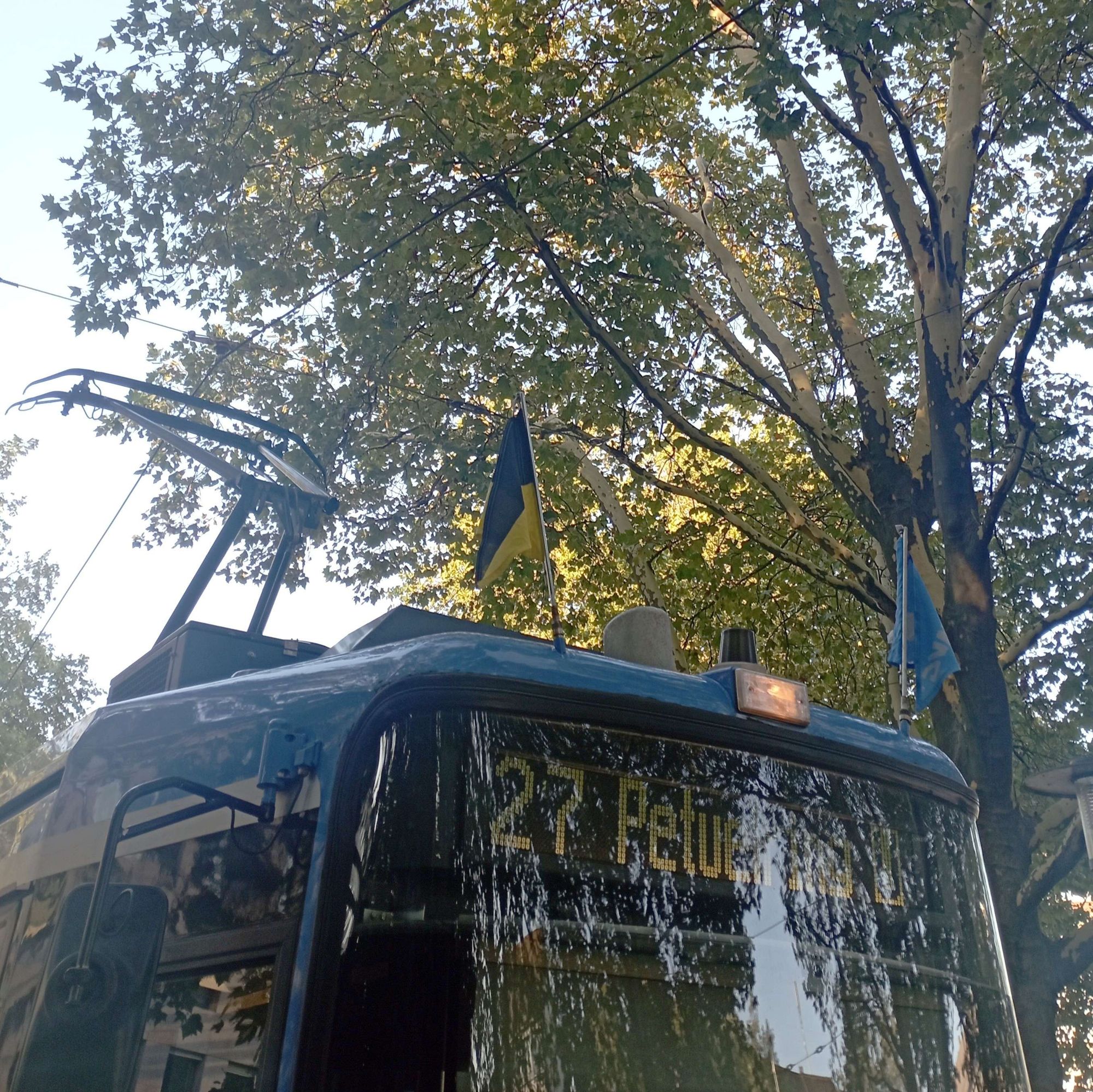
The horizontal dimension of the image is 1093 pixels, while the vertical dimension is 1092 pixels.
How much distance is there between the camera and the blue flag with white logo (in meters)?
4.68

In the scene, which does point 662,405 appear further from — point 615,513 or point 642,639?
point 642,639

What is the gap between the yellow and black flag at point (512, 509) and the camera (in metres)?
3.81

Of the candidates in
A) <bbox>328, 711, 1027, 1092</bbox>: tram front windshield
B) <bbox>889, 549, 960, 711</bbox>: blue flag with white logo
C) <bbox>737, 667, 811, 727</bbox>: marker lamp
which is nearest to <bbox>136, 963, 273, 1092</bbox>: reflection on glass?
<bbox>328, 711, 1027, 1092</bbox>: tram front windshield

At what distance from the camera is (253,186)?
35.3 ft

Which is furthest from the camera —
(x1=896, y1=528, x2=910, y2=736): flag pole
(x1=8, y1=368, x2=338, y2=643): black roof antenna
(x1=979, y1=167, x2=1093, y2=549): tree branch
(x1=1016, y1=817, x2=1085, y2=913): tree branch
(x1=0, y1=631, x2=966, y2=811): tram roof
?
(x1=979, y1=167, x2=1093, y2=549): tree branch

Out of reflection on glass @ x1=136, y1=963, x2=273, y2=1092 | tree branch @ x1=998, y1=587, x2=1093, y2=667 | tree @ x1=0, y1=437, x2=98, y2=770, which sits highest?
tree @ x1=0, y1=437, x2=98, y2=770

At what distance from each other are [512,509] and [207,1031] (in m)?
1.77

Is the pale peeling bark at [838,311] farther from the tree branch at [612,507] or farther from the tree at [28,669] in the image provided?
the tree at [28,669]

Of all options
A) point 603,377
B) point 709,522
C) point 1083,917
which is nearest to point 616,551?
point 709,522

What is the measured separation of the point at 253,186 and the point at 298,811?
900 cm

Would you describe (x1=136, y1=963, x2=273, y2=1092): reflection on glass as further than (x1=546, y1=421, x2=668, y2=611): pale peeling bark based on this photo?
No

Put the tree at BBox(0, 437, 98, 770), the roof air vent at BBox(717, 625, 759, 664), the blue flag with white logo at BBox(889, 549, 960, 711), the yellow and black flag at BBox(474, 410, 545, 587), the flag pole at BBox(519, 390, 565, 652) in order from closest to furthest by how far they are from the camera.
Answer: the flag pole at BBox(519, 390, 565, 652) → the roof air vent at BBox(717, 625, 759, 664) → the yellow and black flag at BBox(474, 410, 545, 587) → the blue flag with white logo at BBox(889, 549, 960, 711) → the tree at BBox(0, 437, 98, 770)

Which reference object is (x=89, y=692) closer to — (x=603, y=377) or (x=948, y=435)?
(x=603, y=377)

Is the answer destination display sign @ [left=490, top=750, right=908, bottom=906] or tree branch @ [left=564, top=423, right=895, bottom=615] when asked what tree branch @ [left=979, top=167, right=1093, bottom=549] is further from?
destination display sign @ [left=490, top=750, right=908, bottom=906]
